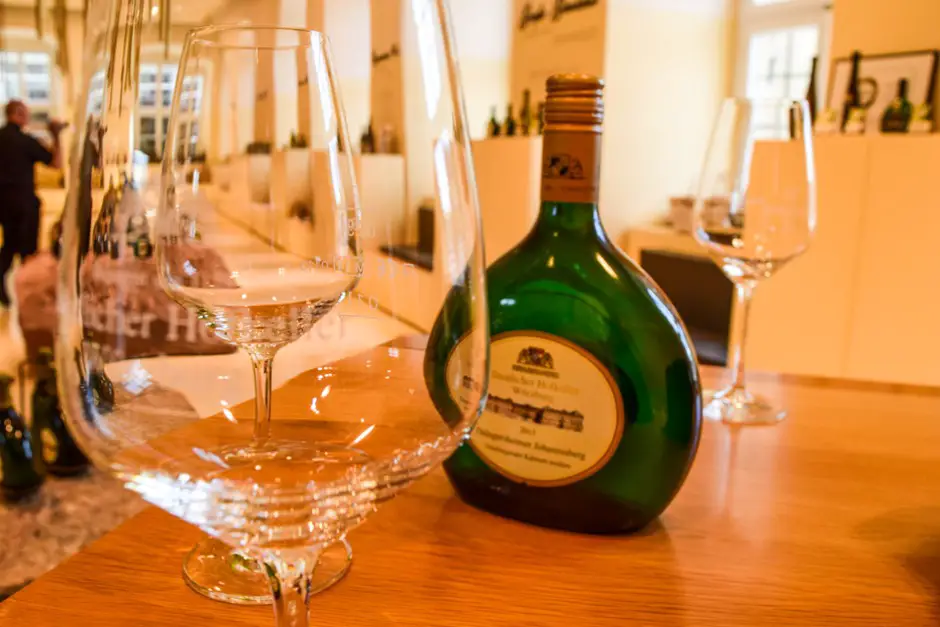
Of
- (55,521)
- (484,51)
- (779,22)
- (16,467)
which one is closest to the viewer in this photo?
(55,521)

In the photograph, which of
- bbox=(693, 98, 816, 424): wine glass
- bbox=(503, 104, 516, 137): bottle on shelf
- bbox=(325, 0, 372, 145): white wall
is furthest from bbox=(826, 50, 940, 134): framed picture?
bbox=(325, 0, 372, 145): white wall

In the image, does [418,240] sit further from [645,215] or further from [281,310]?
[645,215]

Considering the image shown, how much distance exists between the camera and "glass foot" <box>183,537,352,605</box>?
393 millimetres

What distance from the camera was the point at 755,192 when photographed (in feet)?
2.62

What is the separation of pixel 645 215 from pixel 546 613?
132 inches

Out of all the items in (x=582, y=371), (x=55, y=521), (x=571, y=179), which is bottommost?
(x=55, y=521)

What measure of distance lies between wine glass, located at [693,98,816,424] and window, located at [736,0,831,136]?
2.61 meters

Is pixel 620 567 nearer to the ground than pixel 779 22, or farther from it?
nearer to the ground

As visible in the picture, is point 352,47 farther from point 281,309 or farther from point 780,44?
point 780,44

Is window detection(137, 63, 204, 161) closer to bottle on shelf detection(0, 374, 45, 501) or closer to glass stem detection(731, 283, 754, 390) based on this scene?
glass stem detection(731, 283, 754, 390)

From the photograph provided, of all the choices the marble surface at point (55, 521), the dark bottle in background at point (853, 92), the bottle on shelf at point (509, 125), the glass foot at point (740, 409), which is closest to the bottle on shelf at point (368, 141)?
the glass foot at point (740, 409)

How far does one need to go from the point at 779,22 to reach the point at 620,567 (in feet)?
11.1

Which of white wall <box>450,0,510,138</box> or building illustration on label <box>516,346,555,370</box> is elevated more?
white wall <box>450,0,510,138</box>

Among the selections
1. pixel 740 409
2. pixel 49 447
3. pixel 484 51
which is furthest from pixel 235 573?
pixel 484 51
